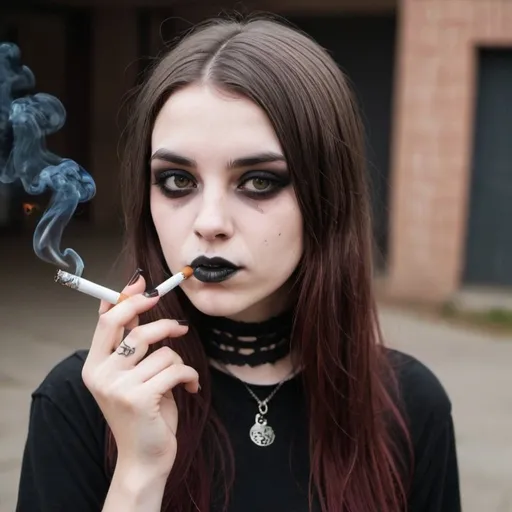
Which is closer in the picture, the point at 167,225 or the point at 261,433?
the point at 167,225

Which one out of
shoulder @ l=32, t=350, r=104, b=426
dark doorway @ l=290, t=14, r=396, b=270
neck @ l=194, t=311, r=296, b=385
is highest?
dark doorway @ l=290, t=14, r=396, b=270

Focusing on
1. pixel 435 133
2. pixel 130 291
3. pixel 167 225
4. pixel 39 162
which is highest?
pixel 435 133

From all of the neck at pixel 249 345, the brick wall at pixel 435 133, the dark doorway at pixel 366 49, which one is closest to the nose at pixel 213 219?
the neck at pixel 249 345

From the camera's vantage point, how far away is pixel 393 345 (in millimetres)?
4695

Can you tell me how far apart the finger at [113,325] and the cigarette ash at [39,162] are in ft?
0.72

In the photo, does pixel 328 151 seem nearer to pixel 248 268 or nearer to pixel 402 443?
pixel 248 268

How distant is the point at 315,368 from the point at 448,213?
6550 mm

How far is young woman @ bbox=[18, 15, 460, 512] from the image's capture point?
4.76ft

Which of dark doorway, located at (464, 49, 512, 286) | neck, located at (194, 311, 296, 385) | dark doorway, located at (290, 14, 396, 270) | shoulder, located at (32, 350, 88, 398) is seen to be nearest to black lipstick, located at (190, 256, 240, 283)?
neck, located at (194, 311, 296, 385)

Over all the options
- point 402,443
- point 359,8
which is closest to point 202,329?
point 402,443

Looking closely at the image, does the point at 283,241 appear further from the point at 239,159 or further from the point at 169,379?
the point at 169,379

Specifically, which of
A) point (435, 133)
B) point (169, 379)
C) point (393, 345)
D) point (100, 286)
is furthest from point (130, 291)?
point (435, 133)

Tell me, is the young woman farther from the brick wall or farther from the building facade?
the brick wall

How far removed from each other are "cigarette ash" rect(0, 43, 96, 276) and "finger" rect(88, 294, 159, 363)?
219mm
